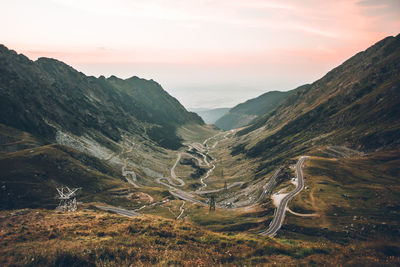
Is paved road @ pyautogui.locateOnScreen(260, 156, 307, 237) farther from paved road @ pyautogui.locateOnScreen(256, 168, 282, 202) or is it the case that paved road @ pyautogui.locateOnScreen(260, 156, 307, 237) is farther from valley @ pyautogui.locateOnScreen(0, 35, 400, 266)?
paved road @ pyautogui.locateOnScreen(256, 168, 282, 202)

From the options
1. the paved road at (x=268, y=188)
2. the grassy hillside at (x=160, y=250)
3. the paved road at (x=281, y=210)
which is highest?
the grassy hillside at (x=160, y=250)

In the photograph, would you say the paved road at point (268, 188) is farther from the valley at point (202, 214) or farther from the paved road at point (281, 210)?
the paved road at point (281, 210)

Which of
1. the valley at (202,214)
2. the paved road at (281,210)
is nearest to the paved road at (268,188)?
the valley at (202,214)

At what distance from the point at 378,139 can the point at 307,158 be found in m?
60.8

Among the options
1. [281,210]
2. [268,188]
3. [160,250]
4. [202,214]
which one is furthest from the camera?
[268,188]

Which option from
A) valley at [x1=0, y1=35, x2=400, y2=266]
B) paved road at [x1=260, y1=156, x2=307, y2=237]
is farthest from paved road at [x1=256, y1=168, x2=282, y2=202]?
paved road at [x1=260, y1=156, x2=307, y2=237]

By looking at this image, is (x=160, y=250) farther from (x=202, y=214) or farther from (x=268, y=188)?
(x=268, y=188)

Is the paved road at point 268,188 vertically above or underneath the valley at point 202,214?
underneath

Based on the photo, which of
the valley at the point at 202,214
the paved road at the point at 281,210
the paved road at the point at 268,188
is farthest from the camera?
the paved road at the point at 268,188

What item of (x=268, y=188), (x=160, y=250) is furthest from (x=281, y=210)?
(x=160, y=250)

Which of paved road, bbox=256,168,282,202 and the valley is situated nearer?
the valley

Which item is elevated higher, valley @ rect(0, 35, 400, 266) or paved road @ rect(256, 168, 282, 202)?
valley @ rect(0, 35, 400, 266)

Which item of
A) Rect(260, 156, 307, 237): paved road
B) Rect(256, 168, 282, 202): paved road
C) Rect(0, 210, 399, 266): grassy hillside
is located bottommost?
Rect(256, 168, 282, 202): paved road

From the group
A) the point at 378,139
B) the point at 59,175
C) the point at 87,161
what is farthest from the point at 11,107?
the point at 378,139
